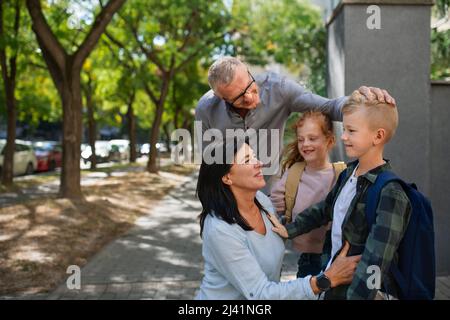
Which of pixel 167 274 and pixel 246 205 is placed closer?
pixel 246 205

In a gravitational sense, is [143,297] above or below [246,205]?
below

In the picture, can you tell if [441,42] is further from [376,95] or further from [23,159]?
[23,159]

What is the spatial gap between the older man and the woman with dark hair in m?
0.43

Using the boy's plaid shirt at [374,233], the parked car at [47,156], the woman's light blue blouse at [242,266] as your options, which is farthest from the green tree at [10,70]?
the boy's plaid shirt at [374,233]

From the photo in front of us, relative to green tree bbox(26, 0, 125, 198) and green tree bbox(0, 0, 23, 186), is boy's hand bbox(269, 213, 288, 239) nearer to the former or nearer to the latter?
green tree bbox(26, 0, 125, 198)

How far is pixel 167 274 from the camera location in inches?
271

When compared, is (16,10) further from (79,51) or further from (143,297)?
(143,297)

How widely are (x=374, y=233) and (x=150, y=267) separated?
18.1 ft

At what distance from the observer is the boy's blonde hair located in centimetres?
221

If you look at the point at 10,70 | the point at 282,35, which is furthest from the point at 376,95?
the point at 282,35

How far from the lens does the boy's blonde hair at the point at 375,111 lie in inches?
86.9

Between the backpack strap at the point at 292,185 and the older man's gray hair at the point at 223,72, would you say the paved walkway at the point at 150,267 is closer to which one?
the backpack strap at the point at 292,185
